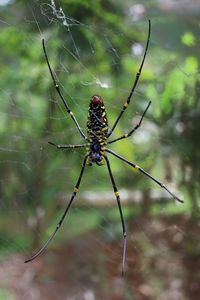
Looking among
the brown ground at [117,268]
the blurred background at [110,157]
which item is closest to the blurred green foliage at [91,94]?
the blurred background at [110,157]

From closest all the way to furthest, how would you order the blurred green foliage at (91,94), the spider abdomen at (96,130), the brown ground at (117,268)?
the spider abdomen at (96,130) < the blurred green foliage at (91,94) < the brown ground at (117,268)

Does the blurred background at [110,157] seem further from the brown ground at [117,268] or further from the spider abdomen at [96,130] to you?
the spider abdomen at [96,130]

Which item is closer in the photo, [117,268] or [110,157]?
[110,157]

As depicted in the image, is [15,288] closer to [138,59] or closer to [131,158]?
[131,158]

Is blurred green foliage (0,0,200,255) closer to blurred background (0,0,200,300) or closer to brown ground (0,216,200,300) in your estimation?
blurred background (0,0,200,300)

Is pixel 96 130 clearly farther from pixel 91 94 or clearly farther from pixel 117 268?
pixel 117 268

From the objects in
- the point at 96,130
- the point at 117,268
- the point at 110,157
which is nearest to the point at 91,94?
the point at 110,157
